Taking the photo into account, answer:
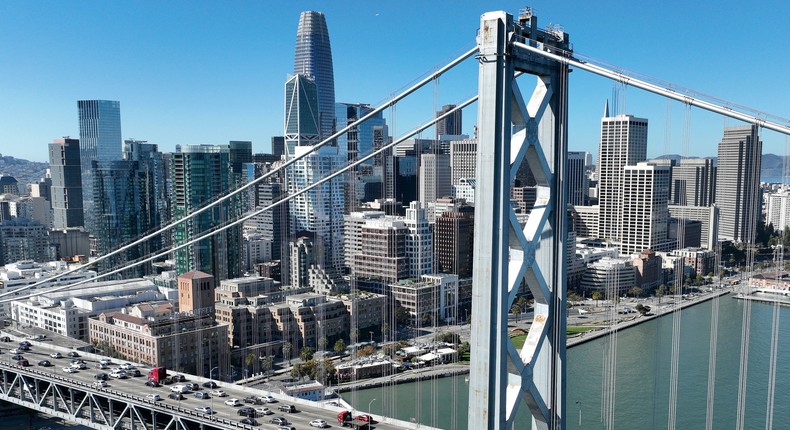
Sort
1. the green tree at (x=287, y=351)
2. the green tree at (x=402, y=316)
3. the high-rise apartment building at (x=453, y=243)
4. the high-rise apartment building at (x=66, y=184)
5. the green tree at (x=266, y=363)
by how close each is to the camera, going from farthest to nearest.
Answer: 1. the high-rise apartment building at (x=66, y=184)
2. the high-rise apartment building at (x=453, y=243)
3. the green tree at (x=402, y=316)
4. the green tree at (x=287, y=351)
5. the green tree at (x=266, y=363)

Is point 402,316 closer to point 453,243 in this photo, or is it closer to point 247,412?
point 453,243

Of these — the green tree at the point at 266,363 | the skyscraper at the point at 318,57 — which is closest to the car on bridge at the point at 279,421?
the green tree at the point at 266,363

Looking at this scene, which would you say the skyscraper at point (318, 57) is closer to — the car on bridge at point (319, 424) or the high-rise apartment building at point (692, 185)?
the high-rise apartment building at point (692, 185)

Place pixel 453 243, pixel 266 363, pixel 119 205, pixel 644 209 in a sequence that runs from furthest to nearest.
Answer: pixel 119 205 → pixel 644 209 → pixel 453 243 → pixel 266 363

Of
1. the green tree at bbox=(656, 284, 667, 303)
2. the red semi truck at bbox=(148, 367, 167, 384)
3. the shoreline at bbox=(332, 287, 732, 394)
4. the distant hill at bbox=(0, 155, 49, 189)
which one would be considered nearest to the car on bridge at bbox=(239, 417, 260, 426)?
the red semi truck at bbox=(148, 367, 167, 384)

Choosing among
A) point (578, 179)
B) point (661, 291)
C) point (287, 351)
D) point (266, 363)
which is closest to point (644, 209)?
point (661, 291)

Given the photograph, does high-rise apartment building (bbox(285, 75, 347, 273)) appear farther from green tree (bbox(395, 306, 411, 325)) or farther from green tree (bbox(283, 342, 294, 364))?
green tree (bbox(283, 342, 294, 364))
